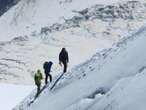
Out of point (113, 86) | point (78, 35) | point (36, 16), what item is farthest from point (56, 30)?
point (113, 86)

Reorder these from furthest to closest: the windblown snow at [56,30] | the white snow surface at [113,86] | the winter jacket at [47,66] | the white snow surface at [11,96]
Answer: the windblown snow at [56,30] → the white snow surface at [11,96] → the winter jacket at [47,66] → the white snow surface at [113,86]

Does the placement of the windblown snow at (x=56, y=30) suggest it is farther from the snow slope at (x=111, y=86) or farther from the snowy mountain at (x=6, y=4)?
the snow slope at (x=111, y=86)

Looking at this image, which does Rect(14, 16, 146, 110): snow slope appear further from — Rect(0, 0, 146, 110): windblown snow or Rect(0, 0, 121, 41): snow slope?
Rect(0, 0, 121, 41): snow slope

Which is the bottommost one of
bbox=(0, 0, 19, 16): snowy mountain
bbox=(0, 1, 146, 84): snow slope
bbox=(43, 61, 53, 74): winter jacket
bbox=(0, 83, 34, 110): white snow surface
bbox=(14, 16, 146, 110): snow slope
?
bbox=(0, 1, 146, 84): snow slope

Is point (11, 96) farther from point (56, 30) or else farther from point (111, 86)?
point (56, 30)

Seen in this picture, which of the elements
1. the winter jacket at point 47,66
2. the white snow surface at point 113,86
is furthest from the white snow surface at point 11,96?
the white snow surface at point 113,86

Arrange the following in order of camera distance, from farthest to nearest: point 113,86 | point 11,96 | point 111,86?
point 11,96 < point 111,86 < point 113,86

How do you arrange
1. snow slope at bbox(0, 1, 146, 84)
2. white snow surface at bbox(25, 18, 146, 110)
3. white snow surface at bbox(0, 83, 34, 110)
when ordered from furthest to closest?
snow slope at bbox(0, 1, 146, 84)
white snow surface at bbox(0, 83, 34, 110)
white snow surface at bbox(25, 18, 146, 110)

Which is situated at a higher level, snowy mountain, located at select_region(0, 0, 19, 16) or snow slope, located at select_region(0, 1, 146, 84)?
snowy mountain, located at select_region(0, 0, 19, 16)

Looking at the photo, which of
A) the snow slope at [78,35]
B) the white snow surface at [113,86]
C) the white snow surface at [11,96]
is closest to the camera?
the white snow surface at [113,86]

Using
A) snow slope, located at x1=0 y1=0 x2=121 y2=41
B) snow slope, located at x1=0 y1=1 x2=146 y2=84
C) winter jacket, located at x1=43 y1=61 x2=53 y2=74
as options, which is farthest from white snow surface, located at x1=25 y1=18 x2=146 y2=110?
snow slope, located at x1=0 y1=0 x2=121 y2=41

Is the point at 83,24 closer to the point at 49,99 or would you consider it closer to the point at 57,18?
the point at 57,18

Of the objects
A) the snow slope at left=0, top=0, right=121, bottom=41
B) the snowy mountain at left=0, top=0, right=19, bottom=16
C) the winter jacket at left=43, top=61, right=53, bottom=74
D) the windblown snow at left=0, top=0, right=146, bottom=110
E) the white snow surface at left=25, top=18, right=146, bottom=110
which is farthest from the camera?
the snowy mountain at left=0, top=0, right=19, bottom=16

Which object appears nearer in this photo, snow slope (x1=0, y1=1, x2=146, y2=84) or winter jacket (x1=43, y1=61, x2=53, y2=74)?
winter jacket (x1=43, y1=61, x2=53, y2=74)
